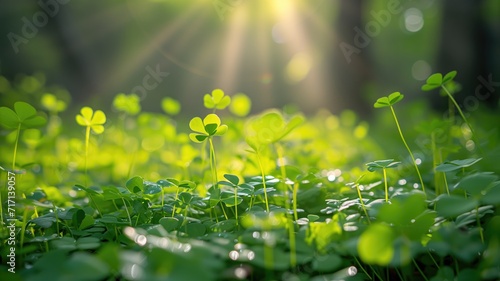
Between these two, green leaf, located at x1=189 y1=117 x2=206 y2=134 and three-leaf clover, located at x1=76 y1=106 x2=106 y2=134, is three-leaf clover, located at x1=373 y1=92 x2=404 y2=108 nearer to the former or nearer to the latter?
green leaf, located at x1=189 y1=117 x2=206 y2=134

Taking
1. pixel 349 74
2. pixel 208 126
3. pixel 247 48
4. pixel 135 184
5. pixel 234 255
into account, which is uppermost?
pixel 247 48

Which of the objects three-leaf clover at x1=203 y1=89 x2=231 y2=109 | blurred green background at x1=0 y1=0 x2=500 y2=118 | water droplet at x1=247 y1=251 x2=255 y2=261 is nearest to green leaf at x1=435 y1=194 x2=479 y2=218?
water droplet at x1=247 y1=251 x2=255 y2=261

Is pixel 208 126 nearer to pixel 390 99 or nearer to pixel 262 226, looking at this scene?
pixel 262 226

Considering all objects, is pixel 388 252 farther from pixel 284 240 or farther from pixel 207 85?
pixel 207 85

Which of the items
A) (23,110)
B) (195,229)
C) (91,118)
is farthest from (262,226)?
(91,118)

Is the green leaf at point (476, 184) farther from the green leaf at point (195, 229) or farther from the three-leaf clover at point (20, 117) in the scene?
the three-leaf clover at point (20, 117)
